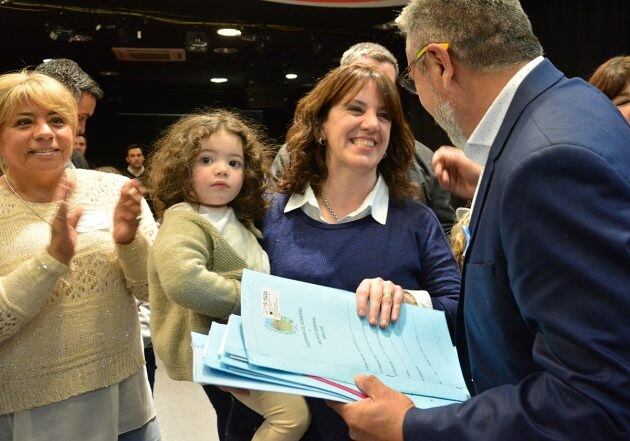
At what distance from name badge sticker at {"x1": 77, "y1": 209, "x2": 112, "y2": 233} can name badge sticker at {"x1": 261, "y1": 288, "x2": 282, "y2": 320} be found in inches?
27.8

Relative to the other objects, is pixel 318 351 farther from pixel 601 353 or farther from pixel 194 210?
pixel 194 210

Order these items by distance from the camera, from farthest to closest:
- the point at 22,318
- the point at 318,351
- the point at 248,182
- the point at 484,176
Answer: the point at 248,182 → the point at 22,318 → the point at 318,351 → the point at 484,176

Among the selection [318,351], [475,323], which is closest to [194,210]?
[318,351]

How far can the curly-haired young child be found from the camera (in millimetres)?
1607

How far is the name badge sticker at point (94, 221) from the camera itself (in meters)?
1.80

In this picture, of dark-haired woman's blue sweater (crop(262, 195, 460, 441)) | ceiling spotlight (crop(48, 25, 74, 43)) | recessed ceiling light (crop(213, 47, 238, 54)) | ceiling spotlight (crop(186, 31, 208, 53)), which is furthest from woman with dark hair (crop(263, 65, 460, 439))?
recessed ceiling light (crop(213, 47, 238, 54))

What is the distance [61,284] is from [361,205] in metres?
0.80

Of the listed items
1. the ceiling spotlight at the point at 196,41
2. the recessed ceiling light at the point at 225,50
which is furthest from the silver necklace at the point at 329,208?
the recessed ceiling light at the point at 225,50

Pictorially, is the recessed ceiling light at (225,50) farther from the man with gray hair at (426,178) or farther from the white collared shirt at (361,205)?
the white collared shirt at (361,205)

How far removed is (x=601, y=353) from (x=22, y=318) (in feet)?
4.34

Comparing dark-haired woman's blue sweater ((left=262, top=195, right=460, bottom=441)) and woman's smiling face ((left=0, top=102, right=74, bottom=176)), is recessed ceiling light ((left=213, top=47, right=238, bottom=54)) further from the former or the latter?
dark-haired woman's blue sweater ((left=262, top=195, right=460, bottom=441))

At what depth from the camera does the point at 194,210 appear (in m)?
1.81

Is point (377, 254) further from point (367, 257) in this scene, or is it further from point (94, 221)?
point (94, 221)

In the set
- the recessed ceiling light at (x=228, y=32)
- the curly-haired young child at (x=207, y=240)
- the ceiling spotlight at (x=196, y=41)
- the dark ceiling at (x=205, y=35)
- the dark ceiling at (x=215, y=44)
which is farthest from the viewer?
the recessed ceiling light at (x=228, y=32)
